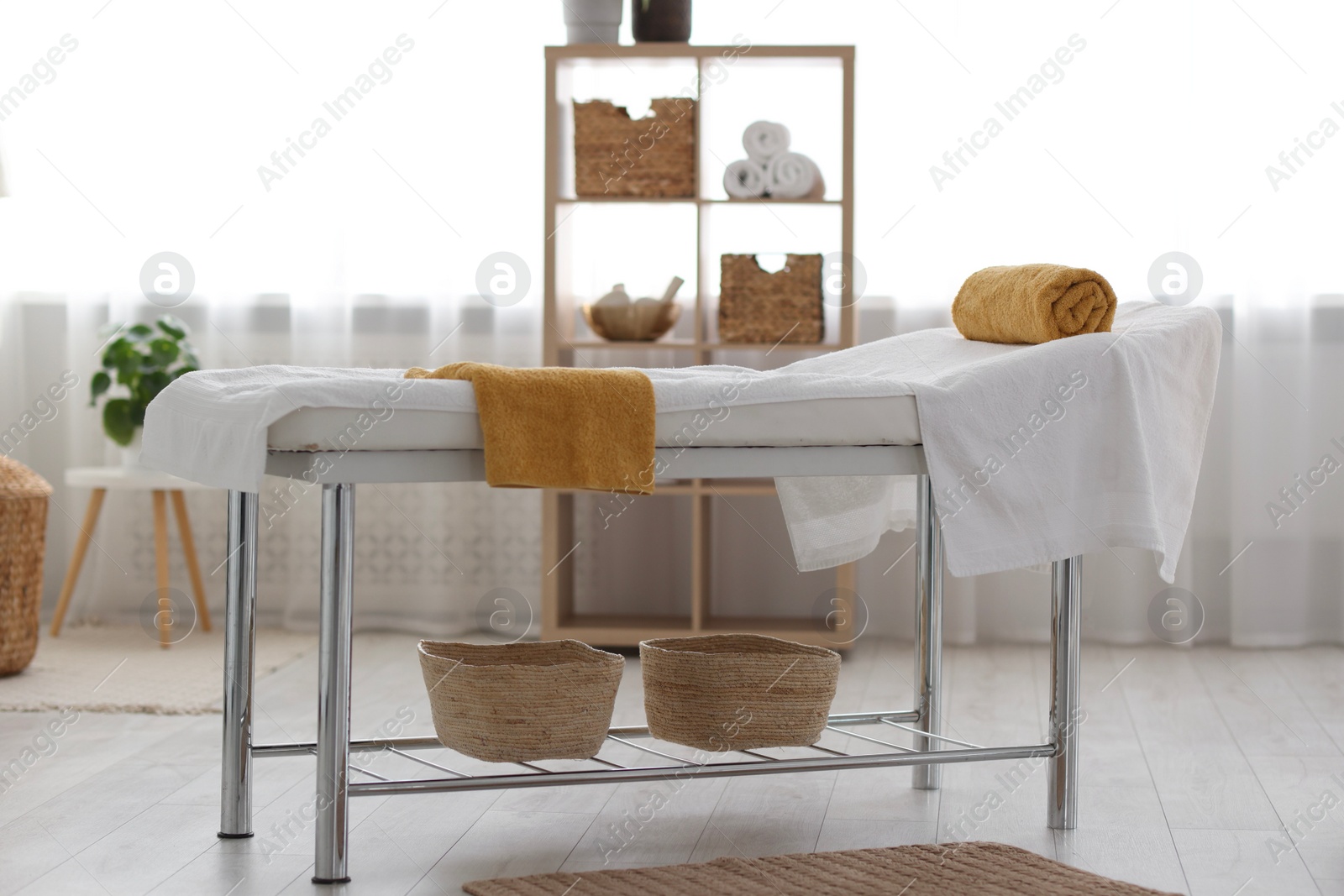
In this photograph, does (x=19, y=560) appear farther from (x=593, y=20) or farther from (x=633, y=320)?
(x=593, y=20)

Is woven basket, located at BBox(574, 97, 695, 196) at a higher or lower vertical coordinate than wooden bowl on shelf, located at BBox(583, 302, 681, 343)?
higher

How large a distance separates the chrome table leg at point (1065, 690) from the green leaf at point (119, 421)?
2.25 metres

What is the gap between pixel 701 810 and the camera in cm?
192

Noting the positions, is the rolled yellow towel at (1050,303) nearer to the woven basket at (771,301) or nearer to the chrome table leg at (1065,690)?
the chrome table leg at (1065,690)

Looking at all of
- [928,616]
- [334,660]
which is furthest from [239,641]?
[928,616]

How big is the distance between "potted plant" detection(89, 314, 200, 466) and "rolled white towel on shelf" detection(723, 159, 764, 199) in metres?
1.30

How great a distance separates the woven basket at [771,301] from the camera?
9.88 ft

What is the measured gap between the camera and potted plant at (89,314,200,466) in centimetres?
315

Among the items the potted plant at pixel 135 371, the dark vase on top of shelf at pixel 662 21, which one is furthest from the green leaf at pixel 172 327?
the dark vase on top of shelf at pixel 662 21

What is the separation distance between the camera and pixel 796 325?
3.01 metres

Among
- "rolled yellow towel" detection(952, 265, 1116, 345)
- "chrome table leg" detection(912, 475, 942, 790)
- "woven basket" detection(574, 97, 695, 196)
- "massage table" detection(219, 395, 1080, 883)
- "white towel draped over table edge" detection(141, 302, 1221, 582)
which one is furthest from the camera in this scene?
"woven basket" detection(574, 97, 695, 196)

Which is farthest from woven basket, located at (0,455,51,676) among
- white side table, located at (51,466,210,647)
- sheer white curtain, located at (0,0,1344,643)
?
sheer white curtain, located at (0,0,1344,643)

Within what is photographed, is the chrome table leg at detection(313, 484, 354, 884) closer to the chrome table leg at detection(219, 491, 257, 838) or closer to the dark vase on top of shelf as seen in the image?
the chrome table leg at detection(219, 491, 257, 838)

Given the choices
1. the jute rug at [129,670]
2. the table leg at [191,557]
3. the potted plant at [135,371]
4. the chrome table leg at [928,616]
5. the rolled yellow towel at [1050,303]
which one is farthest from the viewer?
the table leg at [191,557]
